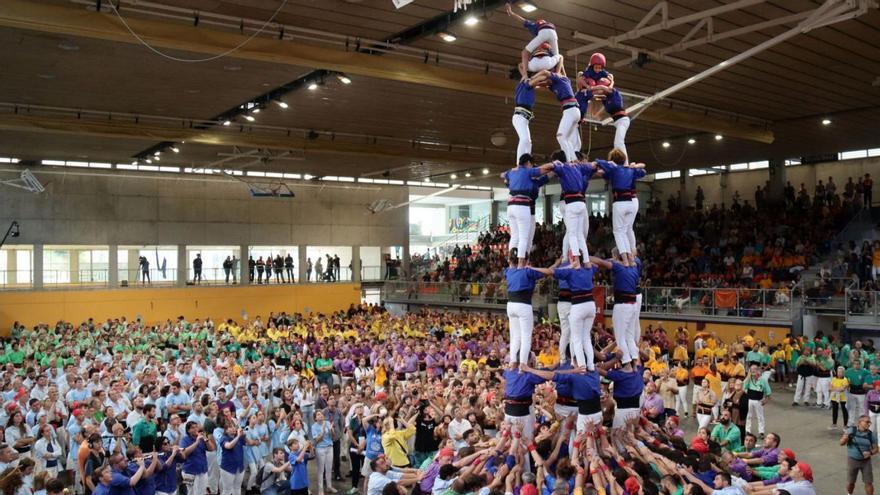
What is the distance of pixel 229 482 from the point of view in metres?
10.2

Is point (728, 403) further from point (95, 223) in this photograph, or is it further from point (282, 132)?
point (95, 223)

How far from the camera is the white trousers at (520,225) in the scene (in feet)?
31.1

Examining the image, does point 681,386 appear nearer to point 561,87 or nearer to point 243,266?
point 561,87

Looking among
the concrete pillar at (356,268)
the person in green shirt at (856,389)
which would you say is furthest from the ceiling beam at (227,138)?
the person in green shirt at (856,389)

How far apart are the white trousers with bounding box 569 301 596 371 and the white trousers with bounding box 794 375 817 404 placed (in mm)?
9901

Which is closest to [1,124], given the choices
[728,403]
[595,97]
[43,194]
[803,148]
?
[43,194]

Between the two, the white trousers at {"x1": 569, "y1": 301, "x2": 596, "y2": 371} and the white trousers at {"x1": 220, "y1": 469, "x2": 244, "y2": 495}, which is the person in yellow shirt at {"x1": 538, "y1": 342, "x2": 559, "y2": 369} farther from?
the white trousers at {"x1": 220, "y1": 469, "x2": 244, "y2": 495}

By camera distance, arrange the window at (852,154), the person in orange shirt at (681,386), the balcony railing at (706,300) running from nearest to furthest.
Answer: the person in orange shirt at (681,386), the balcony railing at (706,300), the window at (852,154)

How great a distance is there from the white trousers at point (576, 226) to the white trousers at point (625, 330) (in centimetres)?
108

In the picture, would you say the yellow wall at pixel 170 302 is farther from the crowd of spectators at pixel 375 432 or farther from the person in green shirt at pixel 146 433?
the person in green shirt at pixel 146 433

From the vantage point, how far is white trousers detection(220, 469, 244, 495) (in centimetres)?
1022

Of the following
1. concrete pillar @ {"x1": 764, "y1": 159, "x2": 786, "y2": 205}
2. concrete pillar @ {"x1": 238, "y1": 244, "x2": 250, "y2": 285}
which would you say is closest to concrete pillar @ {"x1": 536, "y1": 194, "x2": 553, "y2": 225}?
concrete pillar @ {"x1": 764, "y1": 159, "x2": 786, "y2": 205}

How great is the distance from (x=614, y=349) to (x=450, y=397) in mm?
3073

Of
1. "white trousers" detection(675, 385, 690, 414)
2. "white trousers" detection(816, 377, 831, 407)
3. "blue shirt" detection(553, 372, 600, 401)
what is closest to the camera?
"blue shirt" detection(553, 372, 600, 401)
